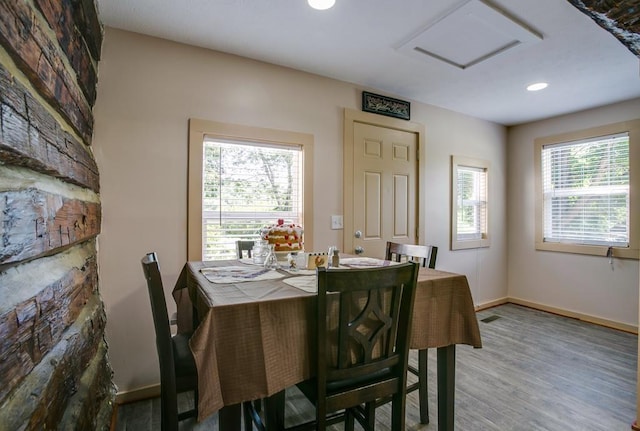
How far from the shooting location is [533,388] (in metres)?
2.34

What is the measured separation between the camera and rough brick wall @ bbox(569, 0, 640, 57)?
62.4 inches

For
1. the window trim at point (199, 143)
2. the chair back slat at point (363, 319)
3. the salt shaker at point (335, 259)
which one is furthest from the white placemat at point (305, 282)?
the window trim at point (199, 143)

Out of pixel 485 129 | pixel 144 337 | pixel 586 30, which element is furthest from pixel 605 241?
pixel 144 337

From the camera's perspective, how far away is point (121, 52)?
7.20 feet

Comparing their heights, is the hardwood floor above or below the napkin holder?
below

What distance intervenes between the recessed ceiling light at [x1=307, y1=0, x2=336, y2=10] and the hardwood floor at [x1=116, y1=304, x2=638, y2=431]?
2552 millimetres

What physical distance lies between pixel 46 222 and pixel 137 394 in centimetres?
171

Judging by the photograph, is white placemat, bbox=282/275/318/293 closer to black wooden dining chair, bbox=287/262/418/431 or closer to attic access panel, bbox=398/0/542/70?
black wooden dining chair, bbox=287/262/418/431

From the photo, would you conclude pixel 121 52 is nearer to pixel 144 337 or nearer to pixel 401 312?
pixel 144 337

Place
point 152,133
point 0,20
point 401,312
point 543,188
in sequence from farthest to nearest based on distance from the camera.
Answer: point 543,188, point 152,133, point 401,312, point 0,20

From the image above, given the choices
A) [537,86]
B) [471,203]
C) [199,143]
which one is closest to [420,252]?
[199,143]

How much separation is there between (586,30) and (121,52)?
10.4 feet

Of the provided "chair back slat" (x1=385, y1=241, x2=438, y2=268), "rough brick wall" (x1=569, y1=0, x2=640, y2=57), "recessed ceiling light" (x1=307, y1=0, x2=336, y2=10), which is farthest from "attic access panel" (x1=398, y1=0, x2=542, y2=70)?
"chair back slat" (x1=385, y1=241, x2=438, y2=268)

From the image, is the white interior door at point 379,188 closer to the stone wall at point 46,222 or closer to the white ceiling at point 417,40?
the white ceiling at point 417,40
